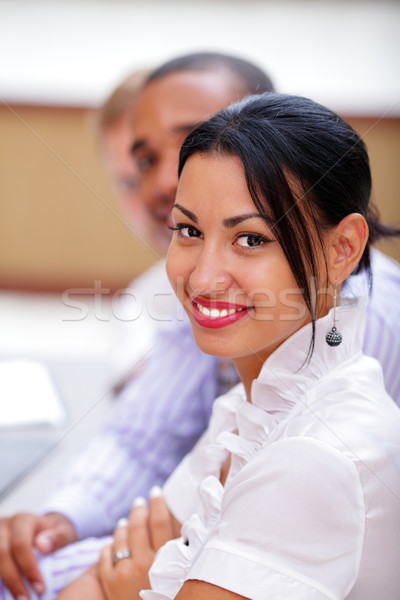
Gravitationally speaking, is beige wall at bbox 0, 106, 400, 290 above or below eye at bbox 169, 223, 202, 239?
below

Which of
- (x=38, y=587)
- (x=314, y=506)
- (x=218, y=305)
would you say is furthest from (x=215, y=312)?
(x=38, y=587)

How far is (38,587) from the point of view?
3.22 feet

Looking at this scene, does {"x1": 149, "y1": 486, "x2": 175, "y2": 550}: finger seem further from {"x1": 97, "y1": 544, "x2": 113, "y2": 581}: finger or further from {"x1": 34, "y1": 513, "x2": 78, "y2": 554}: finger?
{"x1": 34, "y1": 513, "x2": 78, "y2": 554}: finger

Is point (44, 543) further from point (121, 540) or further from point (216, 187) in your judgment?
point (216, 187)

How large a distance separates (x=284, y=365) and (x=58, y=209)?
378cm

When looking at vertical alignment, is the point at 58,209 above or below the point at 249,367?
below

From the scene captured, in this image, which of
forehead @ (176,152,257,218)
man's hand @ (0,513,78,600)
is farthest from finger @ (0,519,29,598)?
forehead @ (176,152,257,218)

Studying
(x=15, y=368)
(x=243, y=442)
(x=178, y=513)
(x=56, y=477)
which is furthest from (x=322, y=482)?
(x=15, y=368)

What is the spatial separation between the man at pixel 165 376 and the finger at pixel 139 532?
232 millimetres

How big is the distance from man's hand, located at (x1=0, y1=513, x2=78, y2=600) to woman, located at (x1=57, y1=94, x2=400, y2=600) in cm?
14

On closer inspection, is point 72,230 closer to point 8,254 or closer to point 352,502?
point 8,254

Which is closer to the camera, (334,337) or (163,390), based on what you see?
(334,337)

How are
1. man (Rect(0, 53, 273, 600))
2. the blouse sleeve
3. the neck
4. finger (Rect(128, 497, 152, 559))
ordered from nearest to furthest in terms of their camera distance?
1. the blouse sleeve
2. the neck
3. finger (Rect(128, 497, 152, 559))
4. man (Rect(0, 53, 273, 600))

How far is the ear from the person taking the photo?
82 cm
